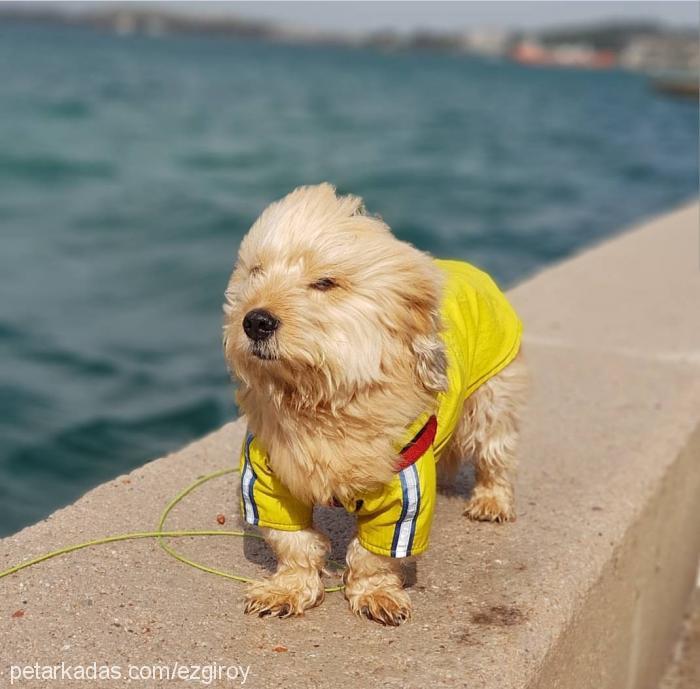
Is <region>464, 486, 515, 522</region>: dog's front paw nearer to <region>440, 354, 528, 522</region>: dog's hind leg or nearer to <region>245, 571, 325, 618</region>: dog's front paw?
<region>440, 354, 528, 522</region>: dog's hind leg

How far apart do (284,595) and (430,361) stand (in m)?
0.82

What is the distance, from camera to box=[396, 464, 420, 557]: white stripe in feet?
10.1

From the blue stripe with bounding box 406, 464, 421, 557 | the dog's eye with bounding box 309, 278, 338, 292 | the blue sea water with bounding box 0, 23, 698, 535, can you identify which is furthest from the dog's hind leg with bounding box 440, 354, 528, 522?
the blue sea water with bounding box 0, 23, 698, 535

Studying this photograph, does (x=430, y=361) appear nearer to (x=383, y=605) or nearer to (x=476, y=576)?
(x=383, y=605)

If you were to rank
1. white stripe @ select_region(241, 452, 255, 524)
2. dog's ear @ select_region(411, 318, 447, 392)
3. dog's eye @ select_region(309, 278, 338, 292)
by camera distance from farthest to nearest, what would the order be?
white stripe @ select_region(241, 452, 255, 524) → dog's ear @ select_region(411, 318, 447, 392) → dog's eye @ select_region(309, 278, 338, 292)

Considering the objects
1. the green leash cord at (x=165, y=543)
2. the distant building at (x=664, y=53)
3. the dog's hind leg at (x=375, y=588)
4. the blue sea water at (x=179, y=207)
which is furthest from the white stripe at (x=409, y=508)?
the distant building at (x=664, y=53)

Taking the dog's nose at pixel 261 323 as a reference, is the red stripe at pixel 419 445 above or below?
below

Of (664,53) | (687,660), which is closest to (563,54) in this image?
(664,53)

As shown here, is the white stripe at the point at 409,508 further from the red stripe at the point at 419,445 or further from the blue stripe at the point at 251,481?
the blue stripe at the point at 251,481

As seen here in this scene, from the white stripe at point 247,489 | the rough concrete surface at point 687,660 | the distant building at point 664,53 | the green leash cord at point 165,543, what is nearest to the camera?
the white stripe at point 247,489

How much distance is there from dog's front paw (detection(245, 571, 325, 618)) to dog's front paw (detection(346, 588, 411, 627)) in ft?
0.40

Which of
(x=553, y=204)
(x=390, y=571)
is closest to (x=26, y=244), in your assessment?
(x=553, y=204)

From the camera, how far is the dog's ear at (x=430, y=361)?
2.96 m

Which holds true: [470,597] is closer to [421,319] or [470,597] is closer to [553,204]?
[421,319]
